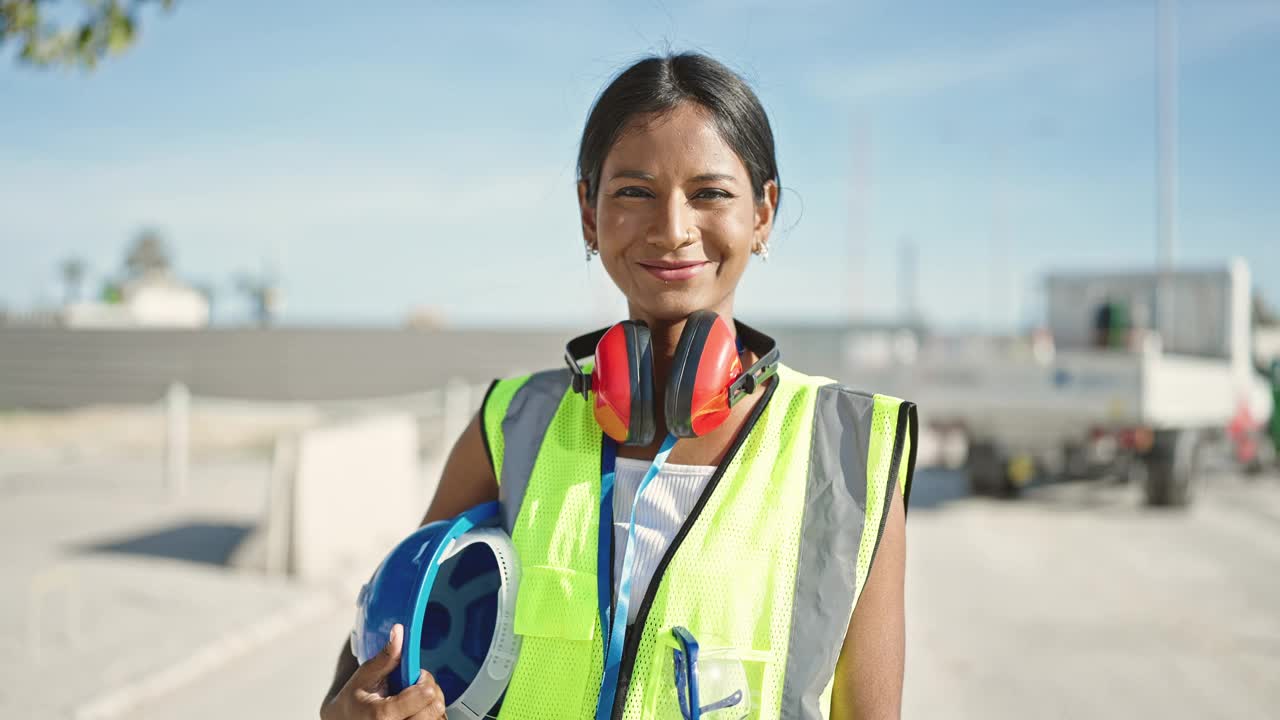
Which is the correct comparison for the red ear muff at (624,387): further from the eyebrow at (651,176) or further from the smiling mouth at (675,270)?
the eyebrow at (651,176)

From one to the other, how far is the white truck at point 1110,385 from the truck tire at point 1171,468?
0.04 feet

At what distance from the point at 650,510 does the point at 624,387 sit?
206mm

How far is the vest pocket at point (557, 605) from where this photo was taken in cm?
167

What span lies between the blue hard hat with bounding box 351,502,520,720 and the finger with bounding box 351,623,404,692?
0.01 meters

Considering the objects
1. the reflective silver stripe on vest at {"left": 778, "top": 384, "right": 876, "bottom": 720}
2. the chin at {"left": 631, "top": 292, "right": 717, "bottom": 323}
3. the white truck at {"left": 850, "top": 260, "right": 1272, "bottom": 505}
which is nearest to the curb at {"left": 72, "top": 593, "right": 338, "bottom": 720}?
the chin at {"left": 631, "top": 292, "right": 717, "bottom": 323}

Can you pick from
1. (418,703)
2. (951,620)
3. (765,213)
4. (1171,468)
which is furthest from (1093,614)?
(418,703)

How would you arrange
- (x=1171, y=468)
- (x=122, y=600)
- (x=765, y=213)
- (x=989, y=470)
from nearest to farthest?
(x=765, y=213) → (x=122, y=600) → (x=1171, y=468) → (x=989, y=470)

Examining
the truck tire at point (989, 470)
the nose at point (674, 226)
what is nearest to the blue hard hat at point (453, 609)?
the nose at point (674, 226)

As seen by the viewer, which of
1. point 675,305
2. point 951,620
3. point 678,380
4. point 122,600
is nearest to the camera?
point 678,380

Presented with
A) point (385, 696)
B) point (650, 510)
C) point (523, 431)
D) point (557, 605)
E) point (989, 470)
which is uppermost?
point (523, 431)

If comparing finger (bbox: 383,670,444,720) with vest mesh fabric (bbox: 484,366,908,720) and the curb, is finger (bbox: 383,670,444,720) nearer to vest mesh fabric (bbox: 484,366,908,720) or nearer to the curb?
vest mesh fabric (bbox: 484,366,908,720)

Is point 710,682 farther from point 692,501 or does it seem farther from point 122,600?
point 122,600

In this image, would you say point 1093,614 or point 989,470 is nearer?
point 1093,614

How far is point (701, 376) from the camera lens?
5.57 ft
